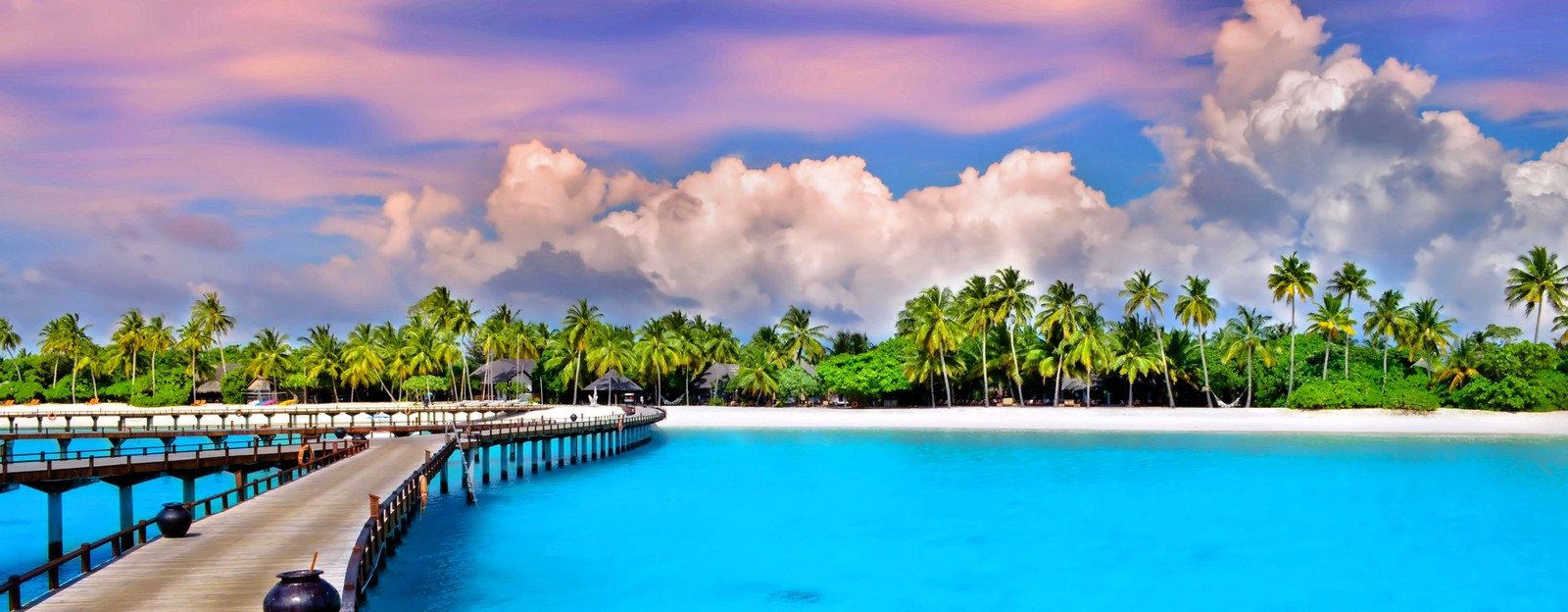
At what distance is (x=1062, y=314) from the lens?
87.1 m

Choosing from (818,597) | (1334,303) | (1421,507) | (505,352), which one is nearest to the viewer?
(818,597)

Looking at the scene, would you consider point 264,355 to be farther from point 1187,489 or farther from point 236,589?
point 236,589

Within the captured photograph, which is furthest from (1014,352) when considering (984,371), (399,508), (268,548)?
(268,548)

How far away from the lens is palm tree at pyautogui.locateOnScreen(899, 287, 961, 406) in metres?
86.5

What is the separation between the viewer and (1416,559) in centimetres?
2981

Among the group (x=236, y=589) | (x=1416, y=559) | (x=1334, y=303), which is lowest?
(x=1416, y=559)

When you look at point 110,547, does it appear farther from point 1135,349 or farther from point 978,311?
point 1135,349

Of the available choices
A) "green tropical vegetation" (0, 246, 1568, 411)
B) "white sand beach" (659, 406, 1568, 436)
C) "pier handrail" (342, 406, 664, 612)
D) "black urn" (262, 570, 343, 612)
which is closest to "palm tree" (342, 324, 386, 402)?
"green tropical vegetation" (0, 246, 1568, 411)

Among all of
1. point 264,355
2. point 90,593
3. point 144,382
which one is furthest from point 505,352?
point 90,593

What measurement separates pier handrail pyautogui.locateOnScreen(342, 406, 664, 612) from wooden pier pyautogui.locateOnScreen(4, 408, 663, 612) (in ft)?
0.15

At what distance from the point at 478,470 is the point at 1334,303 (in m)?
64.1

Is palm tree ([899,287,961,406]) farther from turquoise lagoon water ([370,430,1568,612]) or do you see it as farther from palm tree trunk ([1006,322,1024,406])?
turquoise lagoon water ([370,430,1568,612])

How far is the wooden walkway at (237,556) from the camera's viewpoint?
620 inches

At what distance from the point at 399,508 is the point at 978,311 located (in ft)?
221
